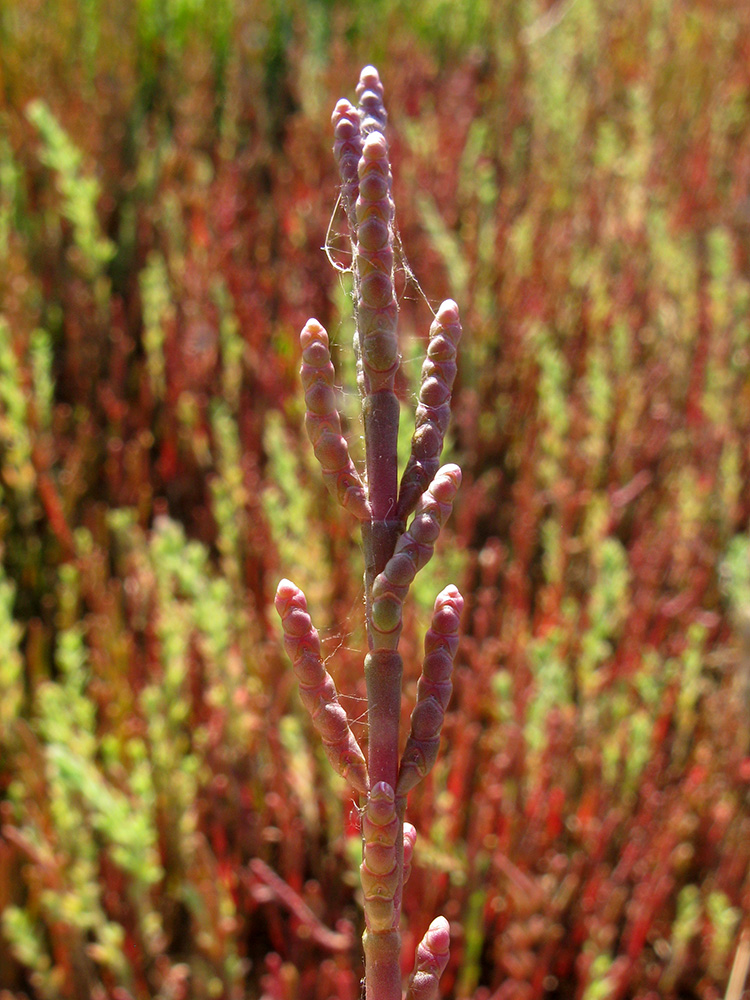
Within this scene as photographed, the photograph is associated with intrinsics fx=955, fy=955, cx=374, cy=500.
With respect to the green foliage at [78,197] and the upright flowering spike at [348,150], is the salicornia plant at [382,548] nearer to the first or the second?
the upright flowering spike at [348,150]

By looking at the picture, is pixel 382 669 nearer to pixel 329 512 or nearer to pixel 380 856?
pixel 380 856

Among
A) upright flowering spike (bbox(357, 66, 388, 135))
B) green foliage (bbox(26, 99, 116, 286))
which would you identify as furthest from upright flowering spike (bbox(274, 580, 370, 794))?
green foliage (bbox(26, 99, 116, 286))

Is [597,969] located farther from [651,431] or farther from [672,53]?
[672,53]

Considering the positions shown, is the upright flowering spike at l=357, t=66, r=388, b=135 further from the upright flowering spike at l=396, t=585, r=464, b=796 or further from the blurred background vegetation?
the blurred background vegetation

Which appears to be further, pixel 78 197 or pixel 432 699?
pixel 78 197

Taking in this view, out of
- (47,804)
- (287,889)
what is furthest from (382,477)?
(47,804)

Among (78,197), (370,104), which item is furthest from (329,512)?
(370,104)

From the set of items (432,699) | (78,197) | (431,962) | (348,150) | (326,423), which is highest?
(78,197)

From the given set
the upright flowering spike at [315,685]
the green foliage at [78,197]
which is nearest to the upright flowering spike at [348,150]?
the upright flowering spike at [315,685]
